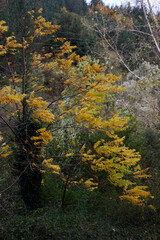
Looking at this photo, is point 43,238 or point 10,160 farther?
point 10,160

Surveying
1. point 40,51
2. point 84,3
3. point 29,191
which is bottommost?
point 29,191

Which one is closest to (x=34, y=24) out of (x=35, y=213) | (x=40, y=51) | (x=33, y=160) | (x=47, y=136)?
(x=40, y=51)

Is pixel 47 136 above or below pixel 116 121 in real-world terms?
below

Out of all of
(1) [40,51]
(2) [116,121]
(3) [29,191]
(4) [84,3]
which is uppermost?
(4) [84,3]

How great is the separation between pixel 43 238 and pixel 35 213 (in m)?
0.83

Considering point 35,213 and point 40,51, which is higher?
point 40,51

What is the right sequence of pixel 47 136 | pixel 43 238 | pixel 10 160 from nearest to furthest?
pixel 43 238 → pixel 47 136 → pixel 10 160

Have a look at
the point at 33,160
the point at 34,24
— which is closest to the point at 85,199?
the point at 33,160

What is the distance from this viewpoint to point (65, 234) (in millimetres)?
3143

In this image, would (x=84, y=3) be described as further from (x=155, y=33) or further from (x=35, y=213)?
(x=35, y=213)

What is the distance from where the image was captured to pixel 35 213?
3.80m

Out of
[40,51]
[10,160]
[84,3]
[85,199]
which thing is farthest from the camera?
[84,3]

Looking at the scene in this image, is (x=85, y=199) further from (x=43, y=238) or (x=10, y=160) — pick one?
(x=10, y=160)

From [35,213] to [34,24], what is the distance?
3.56m
